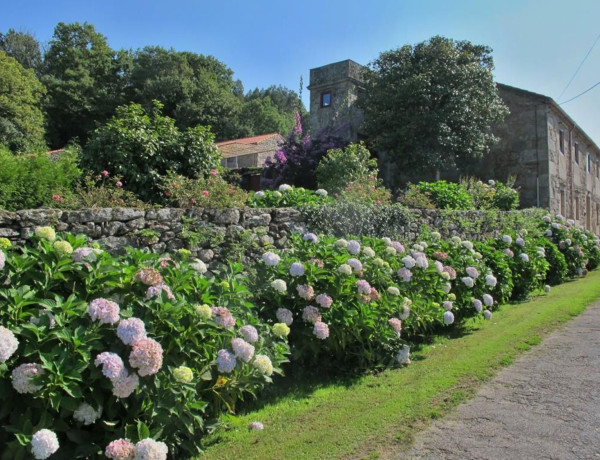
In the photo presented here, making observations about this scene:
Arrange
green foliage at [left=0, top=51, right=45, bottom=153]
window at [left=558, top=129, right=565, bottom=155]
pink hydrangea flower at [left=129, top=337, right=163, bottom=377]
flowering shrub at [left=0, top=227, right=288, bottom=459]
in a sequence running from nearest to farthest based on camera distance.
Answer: flowering shrub at [left=0, top=227, right=288, bottom=459] → pink hydrangea flower at [left=129, top=337, right=163, bottom=377] → window at [left=558, top=129, right=565, bottom=155] → green foliage at [left=0, top=51, right=45, bottom=153]

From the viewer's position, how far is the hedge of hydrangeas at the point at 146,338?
229 cm

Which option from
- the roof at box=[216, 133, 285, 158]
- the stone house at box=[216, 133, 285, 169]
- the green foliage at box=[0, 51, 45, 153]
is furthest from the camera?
the roof at box=[216, 133, 285, 158]

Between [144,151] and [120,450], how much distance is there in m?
6.66

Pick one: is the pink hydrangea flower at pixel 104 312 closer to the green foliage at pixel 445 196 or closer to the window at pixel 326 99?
the green foliage at pixel 445 196

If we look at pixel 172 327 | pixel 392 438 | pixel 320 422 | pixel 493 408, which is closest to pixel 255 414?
pixel 320 422

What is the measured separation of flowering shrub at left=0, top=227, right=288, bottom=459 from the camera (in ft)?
7.43

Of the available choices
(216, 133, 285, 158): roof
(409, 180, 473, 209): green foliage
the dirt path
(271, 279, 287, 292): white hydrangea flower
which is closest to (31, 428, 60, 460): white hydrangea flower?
the dirt path

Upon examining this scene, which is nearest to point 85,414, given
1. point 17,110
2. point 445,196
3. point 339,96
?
point 445,196

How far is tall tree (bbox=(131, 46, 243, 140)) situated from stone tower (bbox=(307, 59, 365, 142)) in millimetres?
17782

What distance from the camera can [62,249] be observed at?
276 cm

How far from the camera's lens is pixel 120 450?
229 cm

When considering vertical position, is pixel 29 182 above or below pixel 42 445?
above

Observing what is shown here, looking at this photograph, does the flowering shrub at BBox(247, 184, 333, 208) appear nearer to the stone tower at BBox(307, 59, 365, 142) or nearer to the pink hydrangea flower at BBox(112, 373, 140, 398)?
the pink hydrangea flower at BBox(112, 373, 140, 398)

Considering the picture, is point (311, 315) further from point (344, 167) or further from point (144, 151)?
point (344, 167)
